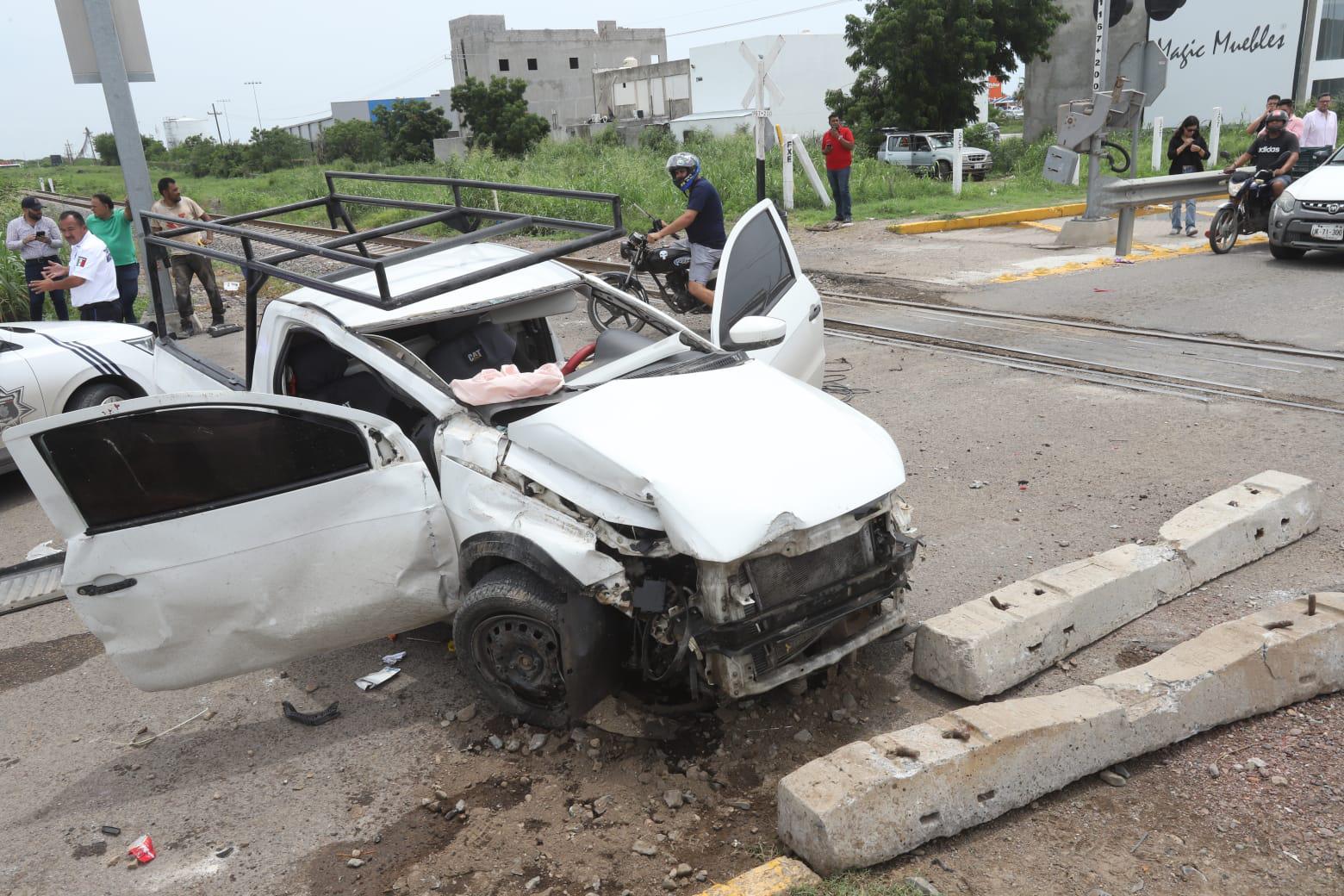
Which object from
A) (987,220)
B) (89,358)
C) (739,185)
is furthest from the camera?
(739,185)

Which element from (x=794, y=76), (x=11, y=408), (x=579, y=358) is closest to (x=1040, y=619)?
(x=579, y=358)

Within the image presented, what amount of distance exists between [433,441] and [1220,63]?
42816mm

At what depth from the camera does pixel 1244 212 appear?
1294cm

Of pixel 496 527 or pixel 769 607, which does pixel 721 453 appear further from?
pixel 496 527

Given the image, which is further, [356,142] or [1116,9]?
[356,142]

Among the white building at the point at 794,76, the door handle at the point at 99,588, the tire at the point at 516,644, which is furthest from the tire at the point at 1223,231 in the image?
the white building at the point at 794,76

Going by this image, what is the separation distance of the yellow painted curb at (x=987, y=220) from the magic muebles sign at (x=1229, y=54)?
22552 millimetres

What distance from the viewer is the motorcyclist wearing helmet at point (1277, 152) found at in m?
12.5

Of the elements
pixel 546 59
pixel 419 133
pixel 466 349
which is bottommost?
pixel 466 349

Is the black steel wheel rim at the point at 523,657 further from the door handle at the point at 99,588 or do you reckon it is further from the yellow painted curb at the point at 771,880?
the door handle at the point at 99,588

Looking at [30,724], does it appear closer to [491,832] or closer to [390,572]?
[390,572]

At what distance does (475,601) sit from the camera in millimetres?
3797

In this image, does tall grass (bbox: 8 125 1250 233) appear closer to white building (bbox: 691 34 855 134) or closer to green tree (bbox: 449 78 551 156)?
green tree (bbox: 449 78 551 156)

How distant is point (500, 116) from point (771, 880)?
187 feet
